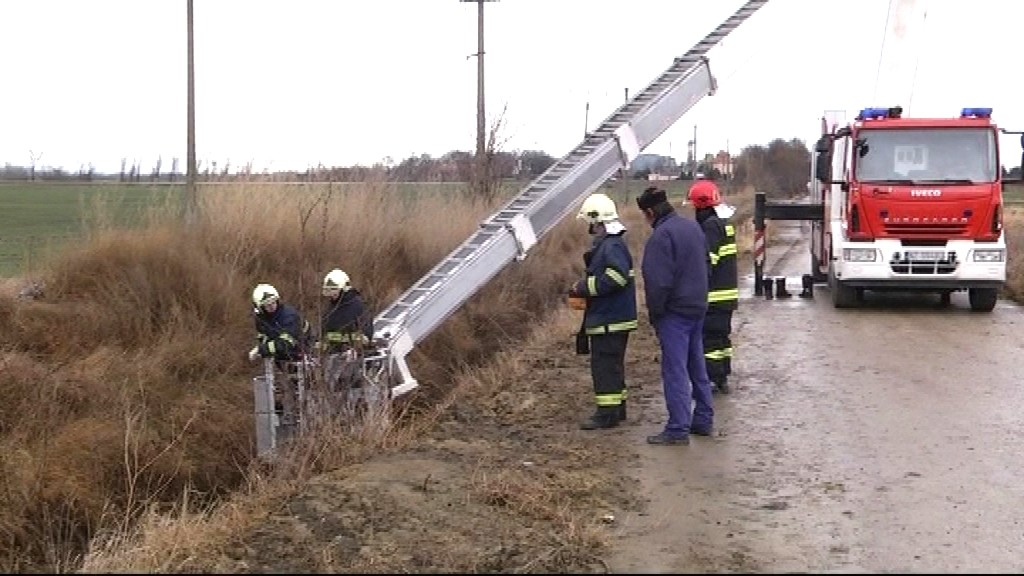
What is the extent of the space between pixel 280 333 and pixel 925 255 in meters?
9.19

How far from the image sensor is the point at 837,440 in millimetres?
7547

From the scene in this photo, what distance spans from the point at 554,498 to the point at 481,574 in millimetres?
1304

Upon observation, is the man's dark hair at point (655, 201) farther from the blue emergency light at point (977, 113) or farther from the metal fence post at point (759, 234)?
the metal fence post at point (759, 234)

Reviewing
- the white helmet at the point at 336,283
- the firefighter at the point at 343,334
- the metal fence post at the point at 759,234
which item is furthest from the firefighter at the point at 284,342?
the metal fence post at the point at 759,234

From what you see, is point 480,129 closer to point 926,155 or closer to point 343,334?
point 926,155

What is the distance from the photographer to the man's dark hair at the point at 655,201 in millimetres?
7141

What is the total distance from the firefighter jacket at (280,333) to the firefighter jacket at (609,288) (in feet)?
7.77

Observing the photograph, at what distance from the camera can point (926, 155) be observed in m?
14.1

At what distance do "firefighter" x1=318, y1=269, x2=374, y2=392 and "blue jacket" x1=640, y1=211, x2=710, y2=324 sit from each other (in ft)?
8.03

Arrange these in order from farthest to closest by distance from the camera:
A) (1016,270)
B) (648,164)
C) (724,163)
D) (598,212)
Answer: (724,163)
(648,164)
(1016,270)
(598,212)

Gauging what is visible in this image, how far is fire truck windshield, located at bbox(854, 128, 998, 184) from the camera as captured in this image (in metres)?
14.0

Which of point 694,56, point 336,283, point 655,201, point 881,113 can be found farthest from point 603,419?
point 881,113

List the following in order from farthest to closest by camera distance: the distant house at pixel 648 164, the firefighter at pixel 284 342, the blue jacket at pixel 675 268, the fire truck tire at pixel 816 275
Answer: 1. the fire truck tire at pixel 816 275
2. the distant house at pixel 648 164
3. the firefighter at pixel 284 342
4. the blue jacket at pixel 675 268

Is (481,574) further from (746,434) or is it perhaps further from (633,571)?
(746,434)
